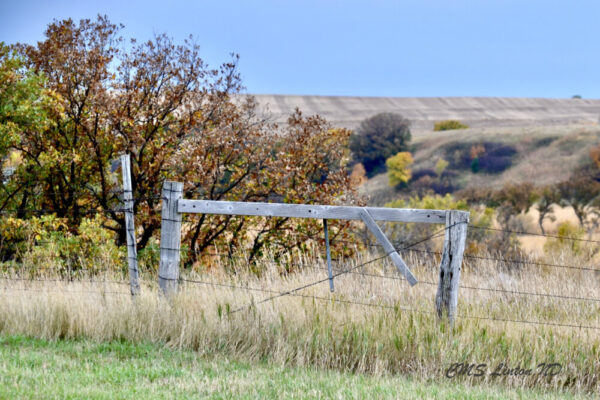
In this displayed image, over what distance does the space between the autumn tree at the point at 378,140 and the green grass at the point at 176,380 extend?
70787 millimetres

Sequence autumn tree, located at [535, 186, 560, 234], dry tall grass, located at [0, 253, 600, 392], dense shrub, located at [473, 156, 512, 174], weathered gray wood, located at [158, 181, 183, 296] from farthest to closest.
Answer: dense shrub, located at [473, 156, 512, 174] < autumn tree, located at [535, 186, 560, 234] < weathered gray wood, located at [158, 181, 183, 296] < dry tall grass, located at [0, 253, 600, 392]

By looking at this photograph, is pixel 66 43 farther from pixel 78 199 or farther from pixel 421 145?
pixel 421 145

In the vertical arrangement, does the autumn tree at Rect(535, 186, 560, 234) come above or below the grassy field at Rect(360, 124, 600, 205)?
below

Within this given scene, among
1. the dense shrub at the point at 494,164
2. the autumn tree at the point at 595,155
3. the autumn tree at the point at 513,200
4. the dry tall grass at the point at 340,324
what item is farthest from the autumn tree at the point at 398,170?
the dry tall grass at the point at 340,324

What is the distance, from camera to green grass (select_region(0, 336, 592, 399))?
5234 millimetres

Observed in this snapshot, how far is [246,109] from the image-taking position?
13.4m

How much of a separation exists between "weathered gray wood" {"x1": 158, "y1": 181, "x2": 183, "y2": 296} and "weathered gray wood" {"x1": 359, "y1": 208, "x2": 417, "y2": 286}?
225 cm

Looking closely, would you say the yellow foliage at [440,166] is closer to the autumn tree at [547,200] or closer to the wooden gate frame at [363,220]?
the autumn tree at [547,200]

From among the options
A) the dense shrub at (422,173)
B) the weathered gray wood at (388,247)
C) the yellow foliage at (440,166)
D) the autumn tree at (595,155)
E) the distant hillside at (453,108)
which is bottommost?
the weathered gray wood at (388,247)

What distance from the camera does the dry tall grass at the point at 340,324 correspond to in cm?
636

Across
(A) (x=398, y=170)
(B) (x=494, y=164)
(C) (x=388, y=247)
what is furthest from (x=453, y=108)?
(C) (x=388, y=247)

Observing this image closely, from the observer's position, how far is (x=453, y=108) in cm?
11619

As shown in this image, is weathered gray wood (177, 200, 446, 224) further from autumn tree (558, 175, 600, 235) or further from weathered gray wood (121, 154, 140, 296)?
autumn tree (558, 175, 600, 235)

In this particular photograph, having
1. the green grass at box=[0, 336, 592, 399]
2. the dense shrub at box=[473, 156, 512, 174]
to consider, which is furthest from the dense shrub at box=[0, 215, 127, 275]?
the dense shrub at box=[473, 156, 512, 174]
